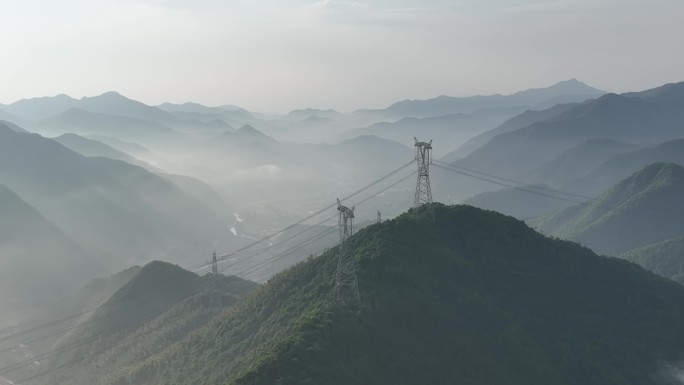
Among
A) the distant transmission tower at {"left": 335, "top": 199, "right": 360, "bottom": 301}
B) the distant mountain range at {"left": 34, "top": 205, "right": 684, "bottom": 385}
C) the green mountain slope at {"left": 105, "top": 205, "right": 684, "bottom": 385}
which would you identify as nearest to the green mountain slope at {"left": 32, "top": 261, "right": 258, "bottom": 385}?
the distant mountain range at {"left": 34, "top": 205, "right": 684, "bottom": 385}

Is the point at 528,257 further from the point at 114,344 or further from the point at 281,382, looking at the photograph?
the point at 114,344

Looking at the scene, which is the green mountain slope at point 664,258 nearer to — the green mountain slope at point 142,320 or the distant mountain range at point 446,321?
the distant mountain range at point 446,321

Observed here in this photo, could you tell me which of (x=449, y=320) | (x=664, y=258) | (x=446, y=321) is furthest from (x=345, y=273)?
(x=664, y=258)

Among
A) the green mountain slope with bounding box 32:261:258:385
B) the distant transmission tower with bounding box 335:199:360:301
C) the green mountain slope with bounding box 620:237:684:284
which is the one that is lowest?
the green mountain slope with bounding box 620:237:684:284

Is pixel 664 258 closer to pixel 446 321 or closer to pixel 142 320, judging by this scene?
pixel 446 321

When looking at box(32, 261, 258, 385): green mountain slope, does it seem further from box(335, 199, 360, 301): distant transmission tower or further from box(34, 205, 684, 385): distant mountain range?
box(335, 199, 360, 301): distant transmission tower
